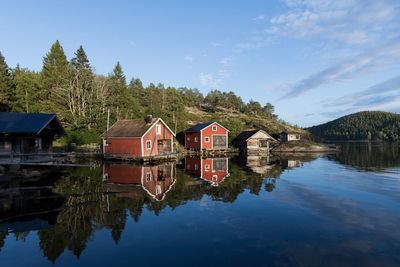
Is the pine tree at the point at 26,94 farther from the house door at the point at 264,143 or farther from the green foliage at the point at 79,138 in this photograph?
the house door at the point at 264,143

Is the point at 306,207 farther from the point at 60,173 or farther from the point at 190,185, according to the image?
the point at 60,173

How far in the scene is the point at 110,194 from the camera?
20672mm

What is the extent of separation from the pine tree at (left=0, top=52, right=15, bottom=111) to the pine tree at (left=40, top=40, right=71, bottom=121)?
565 cm

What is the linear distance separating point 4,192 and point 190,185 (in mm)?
13336

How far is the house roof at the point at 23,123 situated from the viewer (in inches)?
1112

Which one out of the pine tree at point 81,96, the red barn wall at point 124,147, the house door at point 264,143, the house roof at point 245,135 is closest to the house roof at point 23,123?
the red barn wall at point 124,147

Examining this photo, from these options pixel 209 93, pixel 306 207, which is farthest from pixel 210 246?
pixel 209 93

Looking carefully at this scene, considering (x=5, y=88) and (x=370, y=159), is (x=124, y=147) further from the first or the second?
(x=370, y=159)

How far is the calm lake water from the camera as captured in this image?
36.2 feet

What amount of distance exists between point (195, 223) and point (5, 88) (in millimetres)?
57769

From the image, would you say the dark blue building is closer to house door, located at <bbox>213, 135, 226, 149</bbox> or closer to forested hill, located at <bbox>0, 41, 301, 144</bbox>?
forested hill, located at <bbox>0, 41, 301, 144</bbox>

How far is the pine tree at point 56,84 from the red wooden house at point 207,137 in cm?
2410

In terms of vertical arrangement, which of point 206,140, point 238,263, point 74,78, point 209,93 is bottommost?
point 238,263

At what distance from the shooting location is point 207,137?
60.4 m
